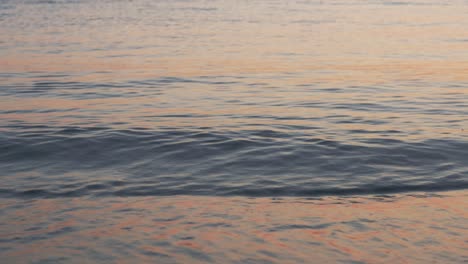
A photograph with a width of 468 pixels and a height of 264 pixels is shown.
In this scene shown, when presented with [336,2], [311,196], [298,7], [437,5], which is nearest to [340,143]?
[311,196]

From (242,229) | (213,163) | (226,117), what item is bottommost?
(242,229)

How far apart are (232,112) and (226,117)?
468mm

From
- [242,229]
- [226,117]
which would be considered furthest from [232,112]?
[242,229]

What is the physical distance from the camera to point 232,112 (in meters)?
12.6

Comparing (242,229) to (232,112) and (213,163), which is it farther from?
(232,112)

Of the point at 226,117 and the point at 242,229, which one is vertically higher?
the point at 226,117

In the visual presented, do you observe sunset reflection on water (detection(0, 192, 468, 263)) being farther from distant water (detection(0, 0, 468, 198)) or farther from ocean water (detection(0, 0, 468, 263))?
distant water (detection(0, 0, 468, 198))

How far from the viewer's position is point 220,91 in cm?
1488

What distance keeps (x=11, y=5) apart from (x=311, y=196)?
38864 millimetres

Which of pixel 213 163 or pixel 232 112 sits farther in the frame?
pixel 232 112

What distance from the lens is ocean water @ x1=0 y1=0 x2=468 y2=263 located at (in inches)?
319

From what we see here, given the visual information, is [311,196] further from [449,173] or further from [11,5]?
[11,5]

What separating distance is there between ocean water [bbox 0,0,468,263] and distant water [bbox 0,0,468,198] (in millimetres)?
37

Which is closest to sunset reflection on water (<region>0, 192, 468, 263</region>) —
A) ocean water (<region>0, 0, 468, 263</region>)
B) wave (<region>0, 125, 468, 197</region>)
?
ocean water (<region>0, 0, 468, 263</region>)
